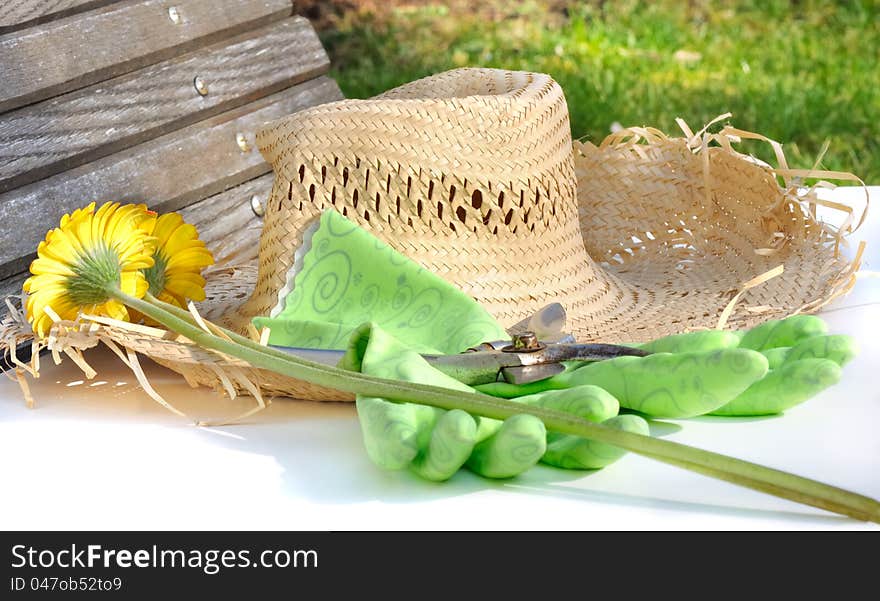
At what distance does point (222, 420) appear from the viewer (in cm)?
100

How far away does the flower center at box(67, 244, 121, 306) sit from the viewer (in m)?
1.05

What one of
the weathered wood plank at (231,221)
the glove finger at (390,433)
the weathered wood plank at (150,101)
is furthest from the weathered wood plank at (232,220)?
the glove finger at (390,433)

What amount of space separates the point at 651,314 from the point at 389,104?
355 mm

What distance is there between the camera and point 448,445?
794 millimetres

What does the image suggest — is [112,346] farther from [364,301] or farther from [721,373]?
[721,373]

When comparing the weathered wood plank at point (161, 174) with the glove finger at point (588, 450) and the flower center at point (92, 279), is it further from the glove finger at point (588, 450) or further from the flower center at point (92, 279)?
the glove finger at point (588, 450)

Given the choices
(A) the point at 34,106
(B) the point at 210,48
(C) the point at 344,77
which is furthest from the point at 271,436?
(C) the point at 344,77

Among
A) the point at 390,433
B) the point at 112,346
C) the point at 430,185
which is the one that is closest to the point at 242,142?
the point at 430,185

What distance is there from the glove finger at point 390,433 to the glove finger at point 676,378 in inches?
6.8

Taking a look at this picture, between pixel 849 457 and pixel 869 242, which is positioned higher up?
pixel 849 457

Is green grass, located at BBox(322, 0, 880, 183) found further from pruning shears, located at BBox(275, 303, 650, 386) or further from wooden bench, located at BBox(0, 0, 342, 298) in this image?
pruning shears, located at BBox(275, 303, 650, 386)

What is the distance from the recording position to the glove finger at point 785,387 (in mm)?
886

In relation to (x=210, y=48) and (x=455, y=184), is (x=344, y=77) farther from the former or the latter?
(x=455, y=184)

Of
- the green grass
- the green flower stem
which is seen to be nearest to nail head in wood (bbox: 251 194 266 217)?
the green flower stem
